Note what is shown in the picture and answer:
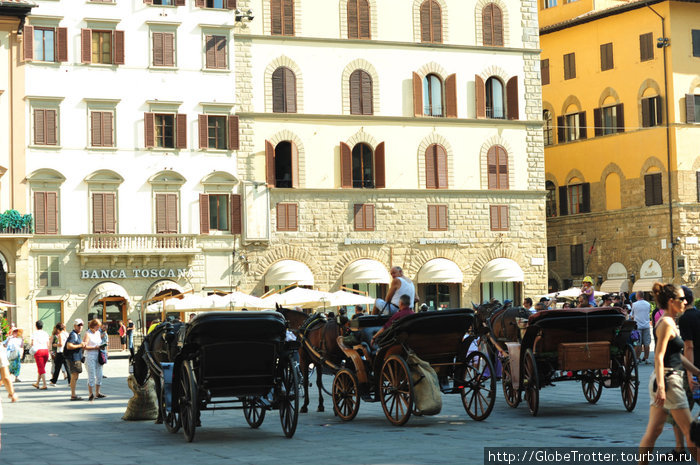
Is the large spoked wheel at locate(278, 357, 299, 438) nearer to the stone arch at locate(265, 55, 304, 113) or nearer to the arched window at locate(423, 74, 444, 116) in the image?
the stone arch at locate(265, 55, 304, 113)

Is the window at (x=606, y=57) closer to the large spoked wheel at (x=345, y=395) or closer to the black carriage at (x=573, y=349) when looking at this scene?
the black carriage at (x=573, y=349)

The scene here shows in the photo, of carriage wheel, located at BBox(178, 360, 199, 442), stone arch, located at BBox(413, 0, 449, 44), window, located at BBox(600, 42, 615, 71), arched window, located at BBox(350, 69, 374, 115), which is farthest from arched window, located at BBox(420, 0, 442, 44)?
carriage wheel, located at BBox(178, 360, 199, 442)

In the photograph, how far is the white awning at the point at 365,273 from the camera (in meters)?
45.4

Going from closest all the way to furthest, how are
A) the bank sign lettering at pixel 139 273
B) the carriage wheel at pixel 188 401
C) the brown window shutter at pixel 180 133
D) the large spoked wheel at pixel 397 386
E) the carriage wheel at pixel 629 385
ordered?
1. the carriage wheel at pixel 188 401
2. the large spoked wheel at pixel 397 386
3. the carriage wheel at pixel 629 385
4. the bank sign lettering at pixel 139 273
5. the brown window shutter at pixel 180 133

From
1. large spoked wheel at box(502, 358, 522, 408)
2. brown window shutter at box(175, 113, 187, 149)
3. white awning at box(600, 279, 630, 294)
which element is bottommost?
large spoked wheel at box(502, 358, 522, 408)

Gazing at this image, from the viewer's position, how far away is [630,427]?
13703 millimetres

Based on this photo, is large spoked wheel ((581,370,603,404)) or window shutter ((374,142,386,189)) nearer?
large spoked wheel ((581,370,603,404))

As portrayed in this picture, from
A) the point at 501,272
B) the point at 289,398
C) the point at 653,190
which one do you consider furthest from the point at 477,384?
the point at 653,190

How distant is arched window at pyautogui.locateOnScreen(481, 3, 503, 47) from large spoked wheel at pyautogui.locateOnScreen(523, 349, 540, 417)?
3450cm

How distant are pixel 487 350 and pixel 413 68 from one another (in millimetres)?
28684

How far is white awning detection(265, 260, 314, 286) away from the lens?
4441cm

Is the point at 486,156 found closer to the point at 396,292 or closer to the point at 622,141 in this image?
the point at 622,141

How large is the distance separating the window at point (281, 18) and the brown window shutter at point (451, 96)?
6.85 meters

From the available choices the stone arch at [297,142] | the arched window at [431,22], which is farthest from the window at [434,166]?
the stone arch at [297,142]
